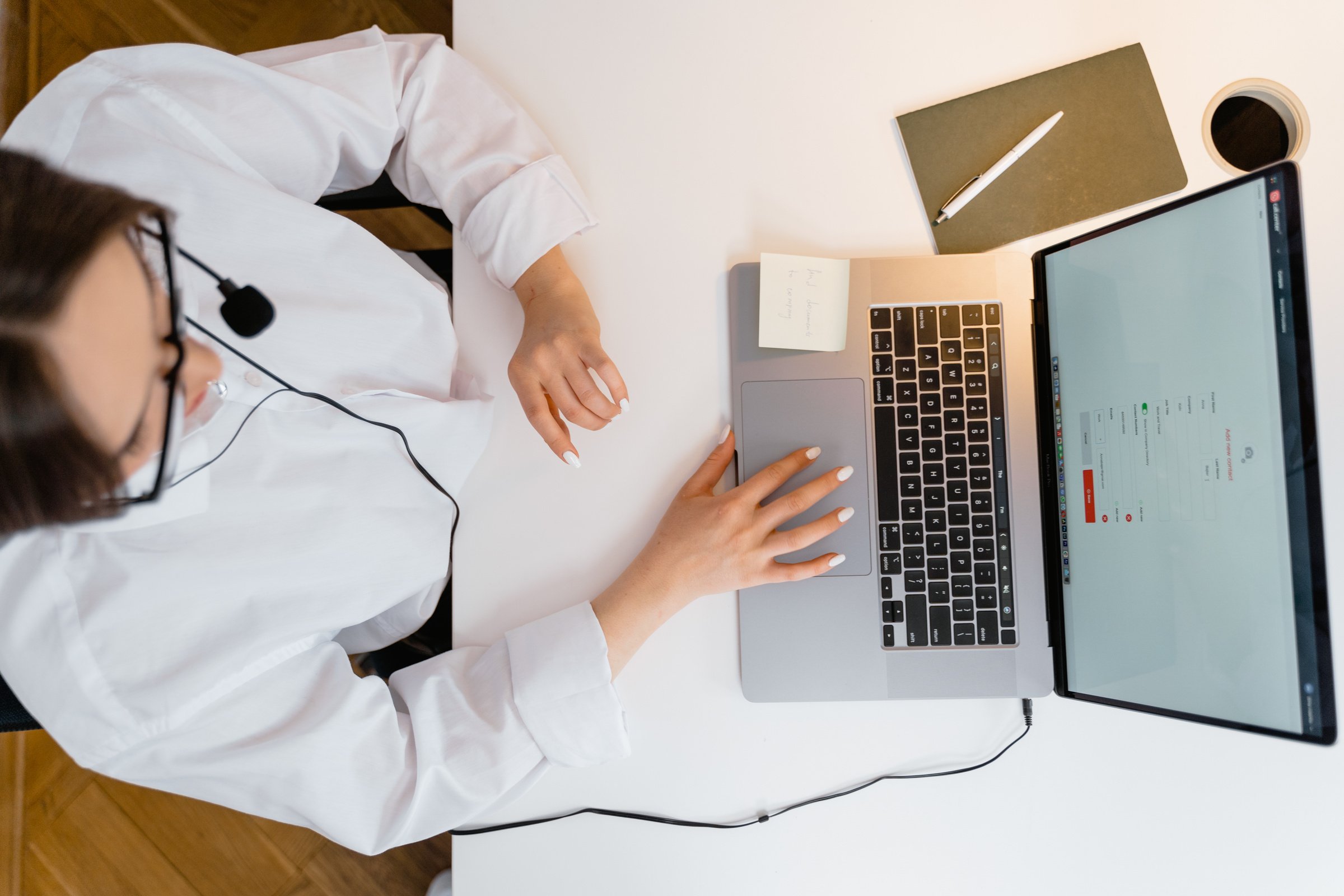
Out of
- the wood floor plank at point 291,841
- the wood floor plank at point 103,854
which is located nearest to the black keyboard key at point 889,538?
the wood floor plank at point 291,841

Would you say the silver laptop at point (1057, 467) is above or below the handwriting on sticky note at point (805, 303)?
below

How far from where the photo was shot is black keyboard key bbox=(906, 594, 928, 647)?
0.73m

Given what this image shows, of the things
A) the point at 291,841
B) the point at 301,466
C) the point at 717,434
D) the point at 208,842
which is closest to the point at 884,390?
the point at 717,434

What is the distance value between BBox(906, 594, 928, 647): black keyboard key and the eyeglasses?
66 centimetres

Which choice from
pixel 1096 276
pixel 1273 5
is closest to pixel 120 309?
pixel 1096 276

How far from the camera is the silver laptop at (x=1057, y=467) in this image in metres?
0.54

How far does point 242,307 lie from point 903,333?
61 centimetres

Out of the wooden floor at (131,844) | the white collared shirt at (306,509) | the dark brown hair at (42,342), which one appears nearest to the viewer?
the dark brown hair at (42,342)

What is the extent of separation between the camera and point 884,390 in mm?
742

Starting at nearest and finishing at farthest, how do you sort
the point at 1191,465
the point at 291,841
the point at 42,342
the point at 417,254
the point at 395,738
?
the point at 42,342 < the point at 1191,465 < the point at 395,738 < the point at 417,254 < the point at 291,841

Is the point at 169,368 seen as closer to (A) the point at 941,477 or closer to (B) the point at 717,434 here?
(B) the point at 717,434

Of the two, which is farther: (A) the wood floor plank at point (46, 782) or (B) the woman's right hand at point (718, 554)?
(A) the wood floor plank at point (46, 782)

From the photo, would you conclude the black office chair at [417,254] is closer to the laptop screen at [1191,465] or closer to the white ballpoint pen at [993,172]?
the white ballpoint pen at [993,172]

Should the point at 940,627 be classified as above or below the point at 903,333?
below
